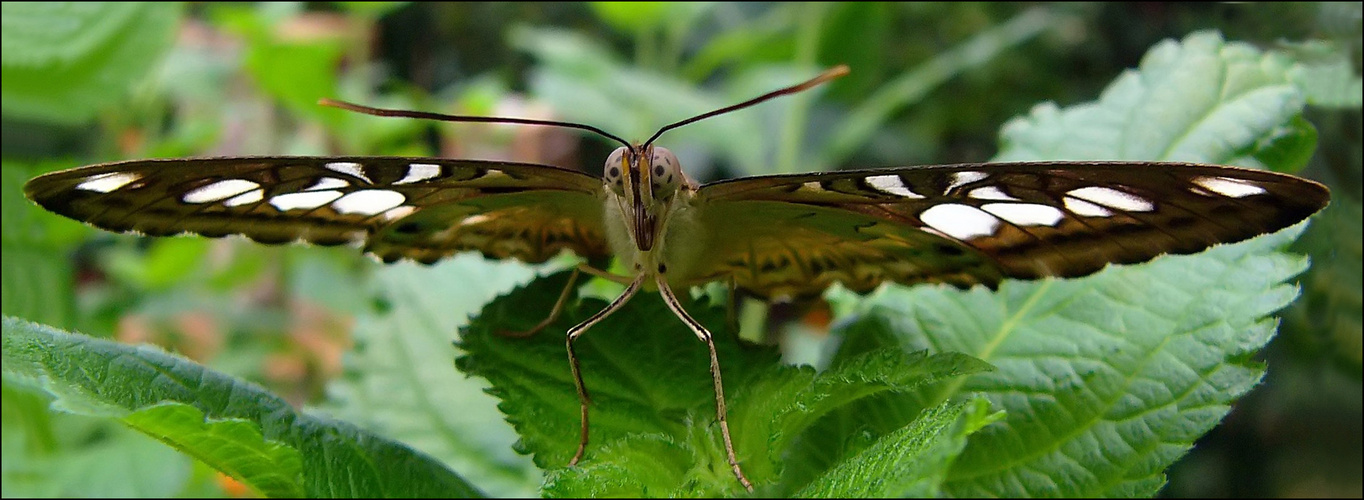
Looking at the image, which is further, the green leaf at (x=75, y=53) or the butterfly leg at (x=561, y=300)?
the green leaf at (x=75, y=53)

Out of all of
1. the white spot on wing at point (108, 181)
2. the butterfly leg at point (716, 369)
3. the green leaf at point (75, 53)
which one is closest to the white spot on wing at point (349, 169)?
the white spot on wing at point (108, 181)

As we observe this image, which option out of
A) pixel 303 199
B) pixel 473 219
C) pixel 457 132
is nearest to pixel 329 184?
pixel 303 199

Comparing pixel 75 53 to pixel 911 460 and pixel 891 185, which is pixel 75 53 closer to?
pixel 891 185

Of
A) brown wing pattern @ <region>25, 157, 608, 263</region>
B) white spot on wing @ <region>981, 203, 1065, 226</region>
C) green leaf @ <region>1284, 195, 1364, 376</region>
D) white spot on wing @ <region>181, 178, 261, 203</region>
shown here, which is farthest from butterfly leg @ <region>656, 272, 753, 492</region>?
green leaf @ <region>1284, 195, 1364, 376</region>

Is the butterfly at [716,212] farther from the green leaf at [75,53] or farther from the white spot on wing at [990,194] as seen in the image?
the green leaf at [75,53]

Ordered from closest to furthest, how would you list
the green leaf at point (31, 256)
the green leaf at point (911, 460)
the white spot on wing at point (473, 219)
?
the green leaf at point (911, 460) < the white spot on wing at point (473, 219) < the green leaf at point (31, 256)

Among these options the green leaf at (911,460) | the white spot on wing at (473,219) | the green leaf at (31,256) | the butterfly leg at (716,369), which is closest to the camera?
the green leaf at (911,460)

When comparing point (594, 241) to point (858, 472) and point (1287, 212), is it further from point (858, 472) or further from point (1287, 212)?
point (1287, 212)
